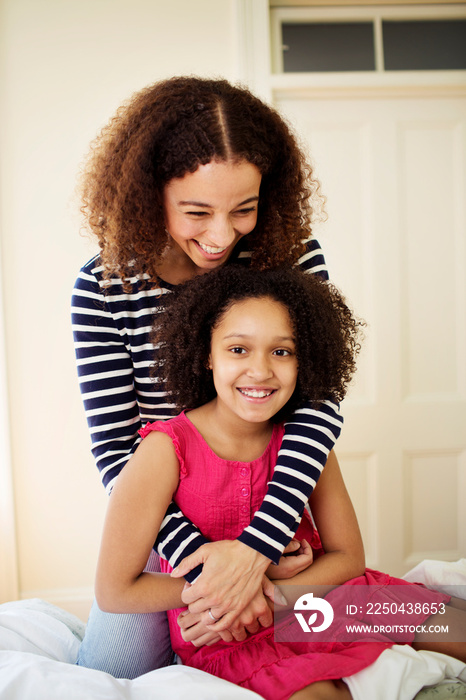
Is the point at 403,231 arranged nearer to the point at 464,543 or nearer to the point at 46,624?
the point at 464,543

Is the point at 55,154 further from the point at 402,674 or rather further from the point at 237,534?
the point at 402,674

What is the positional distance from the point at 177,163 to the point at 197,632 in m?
0.89

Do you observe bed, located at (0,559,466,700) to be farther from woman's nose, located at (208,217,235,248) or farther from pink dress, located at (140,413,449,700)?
woman's nose, located at (208,217,235,248)

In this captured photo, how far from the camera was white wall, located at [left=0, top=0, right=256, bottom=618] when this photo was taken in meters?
2.47

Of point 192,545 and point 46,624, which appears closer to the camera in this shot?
point 192,545

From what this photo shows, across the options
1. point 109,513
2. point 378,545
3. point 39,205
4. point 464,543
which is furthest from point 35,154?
point 464,543

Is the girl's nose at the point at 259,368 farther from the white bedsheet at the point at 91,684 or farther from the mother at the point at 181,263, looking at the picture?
the white bedsheet at the point at 91,684

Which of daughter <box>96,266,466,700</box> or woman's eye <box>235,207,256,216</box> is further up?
woman's eye <box>235,207,256,216</box>

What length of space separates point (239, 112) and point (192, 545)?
0.86 m

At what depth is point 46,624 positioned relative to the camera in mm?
1278

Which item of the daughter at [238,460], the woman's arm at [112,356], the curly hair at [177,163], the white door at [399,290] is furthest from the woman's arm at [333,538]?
the white door at [399,290]

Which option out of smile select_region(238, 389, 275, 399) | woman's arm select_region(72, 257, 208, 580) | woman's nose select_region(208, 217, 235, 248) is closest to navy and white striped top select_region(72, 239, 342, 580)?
woman's arm select_region(72, 257, 208, 580)

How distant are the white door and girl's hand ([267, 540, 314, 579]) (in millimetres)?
1516

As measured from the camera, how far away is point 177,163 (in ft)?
3.76
